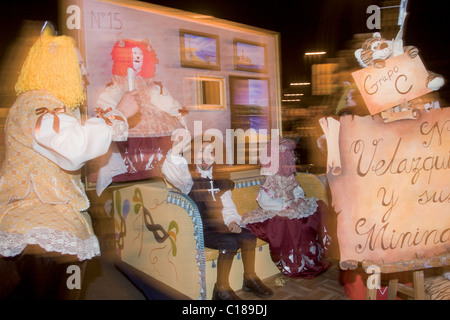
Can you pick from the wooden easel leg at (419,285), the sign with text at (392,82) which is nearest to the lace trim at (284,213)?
the wooden easel leg at (419,285)

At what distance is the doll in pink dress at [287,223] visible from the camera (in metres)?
2.86

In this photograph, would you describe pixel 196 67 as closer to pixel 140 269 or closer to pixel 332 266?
pixel 140 269

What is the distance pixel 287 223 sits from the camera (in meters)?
2.87

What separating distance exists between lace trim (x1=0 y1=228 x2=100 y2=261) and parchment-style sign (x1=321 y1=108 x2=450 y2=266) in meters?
1.29

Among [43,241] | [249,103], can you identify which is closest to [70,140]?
[43,241]

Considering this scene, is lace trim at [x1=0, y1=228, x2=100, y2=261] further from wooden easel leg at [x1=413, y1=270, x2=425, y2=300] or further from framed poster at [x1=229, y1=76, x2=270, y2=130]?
framed poster at [x1=229, y1=76, x2=270, y2=130]

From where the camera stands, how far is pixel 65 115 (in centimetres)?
133

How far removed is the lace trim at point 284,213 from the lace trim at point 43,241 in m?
1.73

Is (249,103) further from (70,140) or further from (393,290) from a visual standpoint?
(70,140)

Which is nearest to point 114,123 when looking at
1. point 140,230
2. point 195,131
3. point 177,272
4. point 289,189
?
point 177,272

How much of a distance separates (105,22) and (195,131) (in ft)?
4.62

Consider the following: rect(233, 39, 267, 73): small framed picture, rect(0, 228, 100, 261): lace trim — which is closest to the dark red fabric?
rect(0, 228, 100, 261): lace trim

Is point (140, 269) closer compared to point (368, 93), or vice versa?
point (368, 93)

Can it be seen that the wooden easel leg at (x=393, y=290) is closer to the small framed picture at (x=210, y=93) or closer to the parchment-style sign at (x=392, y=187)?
the parchment-style sign at (x=392, y=187)
